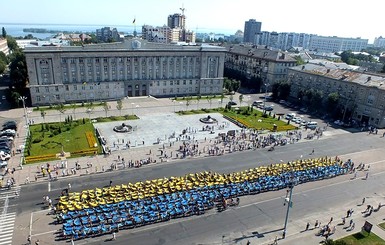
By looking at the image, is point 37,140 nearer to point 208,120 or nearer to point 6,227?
point 6,227

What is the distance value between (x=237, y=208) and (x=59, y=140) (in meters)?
45.7

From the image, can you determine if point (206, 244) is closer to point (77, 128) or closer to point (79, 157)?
point (79, 157)

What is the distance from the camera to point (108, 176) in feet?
183

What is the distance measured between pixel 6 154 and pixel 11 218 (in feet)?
74.5

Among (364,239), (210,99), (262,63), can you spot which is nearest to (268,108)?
(210,99)

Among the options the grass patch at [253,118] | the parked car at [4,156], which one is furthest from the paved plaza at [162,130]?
the parked car at [4,156]

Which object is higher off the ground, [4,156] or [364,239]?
[4,156]

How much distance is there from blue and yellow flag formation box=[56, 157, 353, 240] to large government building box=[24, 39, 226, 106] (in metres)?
61.1

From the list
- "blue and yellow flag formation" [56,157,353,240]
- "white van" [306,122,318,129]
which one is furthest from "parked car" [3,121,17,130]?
"white van" [306,122,318,129]

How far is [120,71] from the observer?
10769 centimetres

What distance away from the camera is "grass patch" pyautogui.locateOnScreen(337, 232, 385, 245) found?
41.1 meters

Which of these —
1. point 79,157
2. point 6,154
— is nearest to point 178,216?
point 79,157

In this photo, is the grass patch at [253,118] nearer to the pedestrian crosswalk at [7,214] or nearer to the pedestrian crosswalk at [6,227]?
the pedestrian crosswalk at [7,214]

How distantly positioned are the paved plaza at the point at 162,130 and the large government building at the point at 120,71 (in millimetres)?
23836
